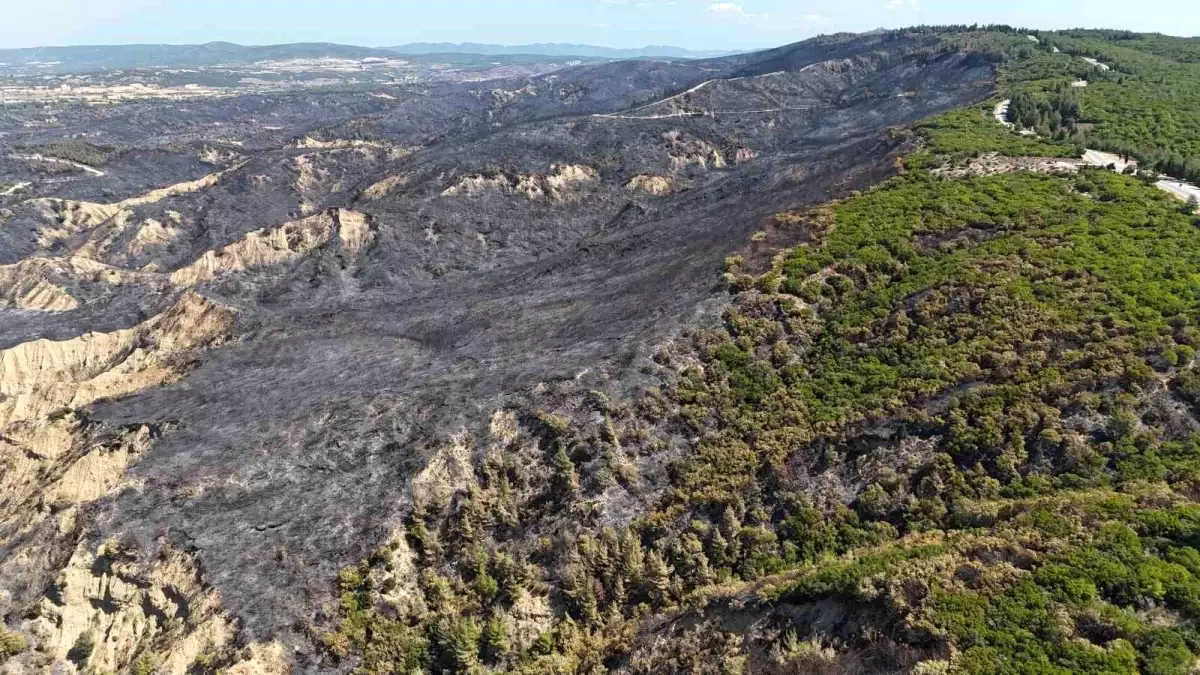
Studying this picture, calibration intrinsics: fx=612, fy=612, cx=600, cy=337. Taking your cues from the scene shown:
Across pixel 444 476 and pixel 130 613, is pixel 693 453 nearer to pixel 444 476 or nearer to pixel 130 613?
pixel 444 476

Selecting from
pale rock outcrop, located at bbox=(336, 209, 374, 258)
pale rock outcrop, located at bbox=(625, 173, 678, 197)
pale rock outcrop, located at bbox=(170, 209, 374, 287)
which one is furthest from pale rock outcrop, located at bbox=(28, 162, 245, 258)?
pale rock outcrop, located at bbox=(625, 173, 678, 197)

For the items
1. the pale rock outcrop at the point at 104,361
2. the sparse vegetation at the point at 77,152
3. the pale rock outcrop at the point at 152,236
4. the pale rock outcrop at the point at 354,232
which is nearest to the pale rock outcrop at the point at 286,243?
the pale rock outcrop at the point at 354,232

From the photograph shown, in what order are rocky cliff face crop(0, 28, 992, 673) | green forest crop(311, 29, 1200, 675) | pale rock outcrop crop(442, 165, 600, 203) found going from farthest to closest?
pale rock outcrop crop(442, 165, 600, 203) < rocky cliff face crop(0, 28, 992, 673) < green forest crop(311, 29, 1200, 675)

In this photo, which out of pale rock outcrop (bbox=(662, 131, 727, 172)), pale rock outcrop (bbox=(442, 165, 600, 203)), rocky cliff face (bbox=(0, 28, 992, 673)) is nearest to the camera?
rocky cliff face (bbox=(0, 28, 992, 673))

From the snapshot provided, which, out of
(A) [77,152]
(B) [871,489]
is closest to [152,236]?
(A) [77,152]

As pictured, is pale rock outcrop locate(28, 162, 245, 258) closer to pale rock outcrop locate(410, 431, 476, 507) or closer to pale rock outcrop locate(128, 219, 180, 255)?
pale rock outcrop locate(128, 219, 180, 255)
